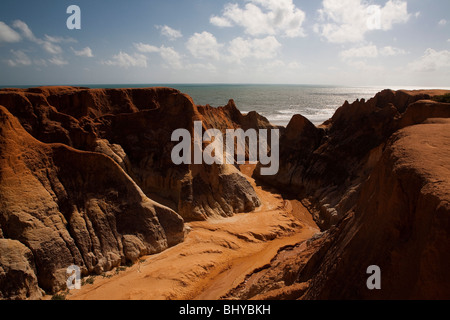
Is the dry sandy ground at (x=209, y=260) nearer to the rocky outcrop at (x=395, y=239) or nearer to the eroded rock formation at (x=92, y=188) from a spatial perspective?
the eroded rock formation at (x=92, y=188)

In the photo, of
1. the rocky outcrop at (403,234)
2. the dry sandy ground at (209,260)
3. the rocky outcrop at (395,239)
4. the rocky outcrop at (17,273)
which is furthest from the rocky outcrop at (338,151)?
the rocky outcrop at (17,273)

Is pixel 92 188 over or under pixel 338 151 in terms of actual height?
under

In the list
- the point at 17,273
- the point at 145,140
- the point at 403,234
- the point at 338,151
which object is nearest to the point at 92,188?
the point at 17,273

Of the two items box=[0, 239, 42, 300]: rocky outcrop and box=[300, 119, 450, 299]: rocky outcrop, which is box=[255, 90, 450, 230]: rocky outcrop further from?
box=[0, 239, 42, 300]: rocky outcrop

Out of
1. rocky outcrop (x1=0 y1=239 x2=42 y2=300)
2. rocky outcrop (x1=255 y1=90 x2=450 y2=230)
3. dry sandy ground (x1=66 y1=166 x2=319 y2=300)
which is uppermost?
rocky outcrop (x1=255 y1=90 x2=450 y2=230)

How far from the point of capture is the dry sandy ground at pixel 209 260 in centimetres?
905

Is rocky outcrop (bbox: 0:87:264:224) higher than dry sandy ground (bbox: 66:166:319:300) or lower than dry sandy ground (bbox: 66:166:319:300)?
higher

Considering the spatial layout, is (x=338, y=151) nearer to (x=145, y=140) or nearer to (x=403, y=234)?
(x=145, y=140)

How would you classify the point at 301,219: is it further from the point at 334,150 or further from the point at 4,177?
the point at 4,177

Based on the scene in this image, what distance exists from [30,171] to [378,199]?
421 inches

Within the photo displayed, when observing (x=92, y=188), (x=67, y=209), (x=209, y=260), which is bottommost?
(x=209, y=260)

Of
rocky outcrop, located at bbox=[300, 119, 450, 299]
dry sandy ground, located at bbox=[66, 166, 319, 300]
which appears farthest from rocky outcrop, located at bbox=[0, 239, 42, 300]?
rocky outcrop, located at bbox=[300, 119, 450, 299]

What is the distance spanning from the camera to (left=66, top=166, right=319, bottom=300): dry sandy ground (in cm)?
905

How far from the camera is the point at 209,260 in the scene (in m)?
11.1
